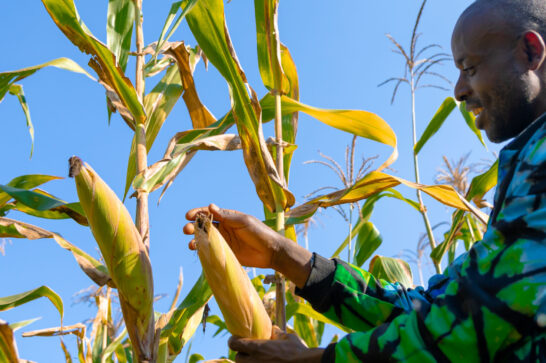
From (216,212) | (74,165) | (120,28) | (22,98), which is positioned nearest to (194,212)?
(216,212)

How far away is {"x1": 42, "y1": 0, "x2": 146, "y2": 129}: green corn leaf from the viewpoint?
5.78 feet

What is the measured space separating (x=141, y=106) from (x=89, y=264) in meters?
0.52

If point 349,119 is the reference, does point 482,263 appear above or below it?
below

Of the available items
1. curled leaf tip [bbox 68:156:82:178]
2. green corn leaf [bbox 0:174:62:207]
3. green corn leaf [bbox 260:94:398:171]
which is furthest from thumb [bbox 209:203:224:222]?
green corn leaf [bbox 0:174:62:207]

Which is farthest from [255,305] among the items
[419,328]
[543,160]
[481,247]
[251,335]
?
[543,160]

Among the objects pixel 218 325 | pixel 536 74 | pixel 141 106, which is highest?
pixel 141 106

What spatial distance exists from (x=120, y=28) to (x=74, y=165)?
3.00 feet

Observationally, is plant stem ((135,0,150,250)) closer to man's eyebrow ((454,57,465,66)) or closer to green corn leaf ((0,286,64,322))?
green corn leaf ((0,286,64,322))

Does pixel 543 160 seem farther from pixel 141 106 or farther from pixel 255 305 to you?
pixel 141 106

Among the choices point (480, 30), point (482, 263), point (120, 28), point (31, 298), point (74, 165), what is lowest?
point (482, 263)

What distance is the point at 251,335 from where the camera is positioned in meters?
1.07

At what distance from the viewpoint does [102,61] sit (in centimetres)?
180

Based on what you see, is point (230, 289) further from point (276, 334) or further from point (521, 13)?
point (521, 13)

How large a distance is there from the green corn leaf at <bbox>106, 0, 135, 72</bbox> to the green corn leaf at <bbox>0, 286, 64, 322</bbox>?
754mm
